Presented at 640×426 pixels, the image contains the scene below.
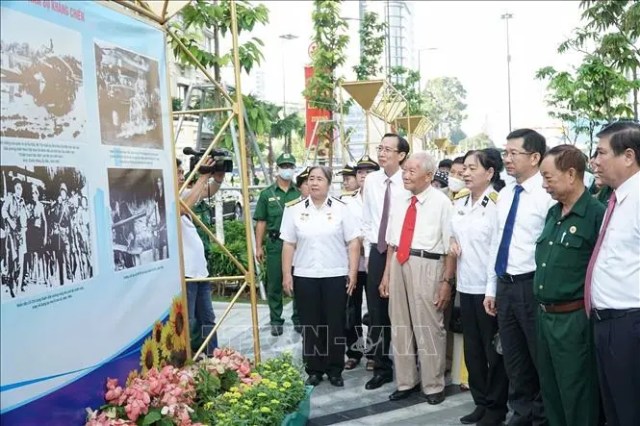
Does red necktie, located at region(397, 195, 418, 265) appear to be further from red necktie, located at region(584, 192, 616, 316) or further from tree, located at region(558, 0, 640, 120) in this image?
tree, located at region(558, 0, 640, 120)

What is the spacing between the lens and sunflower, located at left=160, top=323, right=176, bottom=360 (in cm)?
361

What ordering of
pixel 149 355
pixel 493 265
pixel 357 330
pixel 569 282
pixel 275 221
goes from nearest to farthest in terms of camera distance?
pixel 569 282 < pixel 149 355 < pixel 493 265 < pixel 357 330 < pixel 275 221

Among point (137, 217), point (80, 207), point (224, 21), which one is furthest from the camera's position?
point (224, 21)

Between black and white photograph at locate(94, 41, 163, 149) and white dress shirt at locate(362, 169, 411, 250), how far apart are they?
2019 millimetres

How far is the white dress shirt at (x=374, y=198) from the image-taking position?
5027 mm

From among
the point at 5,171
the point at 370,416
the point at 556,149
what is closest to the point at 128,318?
the point at 5,171

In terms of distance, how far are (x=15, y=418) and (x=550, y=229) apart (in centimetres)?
255

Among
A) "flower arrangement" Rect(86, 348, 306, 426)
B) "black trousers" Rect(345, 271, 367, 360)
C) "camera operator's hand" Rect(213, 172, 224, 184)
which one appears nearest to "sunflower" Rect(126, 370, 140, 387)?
"flower arrangement" Rect(86, 348, 306, 426)

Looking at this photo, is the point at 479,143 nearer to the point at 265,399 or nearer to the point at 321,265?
the point at 321,265

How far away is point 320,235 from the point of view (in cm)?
490

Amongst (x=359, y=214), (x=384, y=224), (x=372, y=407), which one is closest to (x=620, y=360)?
(x=372, y=407)

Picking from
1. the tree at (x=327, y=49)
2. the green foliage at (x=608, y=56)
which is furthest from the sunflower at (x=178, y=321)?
the tree at (x=327, y=49)

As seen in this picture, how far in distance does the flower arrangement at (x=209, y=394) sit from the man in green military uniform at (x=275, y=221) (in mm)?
2464

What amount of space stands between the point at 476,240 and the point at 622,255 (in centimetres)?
130
